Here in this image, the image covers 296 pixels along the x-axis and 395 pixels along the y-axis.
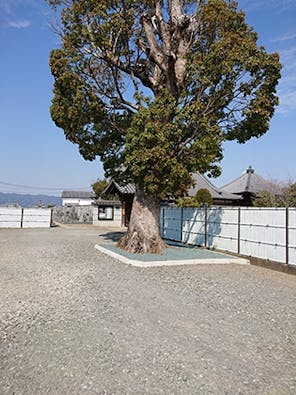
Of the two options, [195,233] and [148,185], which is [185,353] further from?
[195,233]

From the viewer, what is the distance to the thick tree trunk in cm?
1172

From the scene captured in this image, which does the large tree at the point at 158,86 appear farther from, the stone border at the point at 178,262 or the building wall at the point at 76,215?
the building wall at the point at 76,215

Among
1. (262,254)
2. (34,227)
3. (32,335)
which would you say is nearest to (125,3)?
(262,254)

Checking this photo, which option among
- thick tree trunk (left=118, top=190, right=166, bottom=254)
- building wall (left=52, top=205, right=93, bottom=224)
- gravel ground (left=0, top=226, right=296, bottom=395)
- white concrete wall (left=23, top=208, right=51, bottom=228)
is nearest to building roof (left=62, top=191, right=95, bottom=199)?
building wall (left=52, top=205, right=93, bottom=224)

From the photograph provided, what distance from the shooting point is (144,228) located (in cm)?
1194

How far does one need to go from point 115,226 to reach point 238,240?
17.5 m

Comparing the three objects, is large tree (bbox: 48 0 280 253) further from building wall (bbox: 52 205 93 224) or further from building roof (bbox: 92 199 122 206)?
building wall (bbox: 52 205 93 224)

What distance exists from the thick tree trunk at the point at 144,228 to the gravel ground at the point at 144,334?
3.54 meters

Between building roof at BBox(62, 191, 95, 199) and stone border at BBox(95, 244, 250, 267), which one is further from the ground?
→ building roof at BBox(62, 191, 95, 199)

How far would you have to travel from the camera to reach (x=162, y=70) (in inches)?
469

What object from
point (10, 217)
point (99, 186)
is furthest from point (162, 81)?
point (99, 186)

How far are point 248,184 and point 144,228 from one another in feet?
52.9

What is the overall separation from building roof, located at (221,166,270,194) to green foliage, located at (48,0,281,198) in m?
13.5

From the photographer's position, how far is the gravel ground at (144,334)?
3090mm
